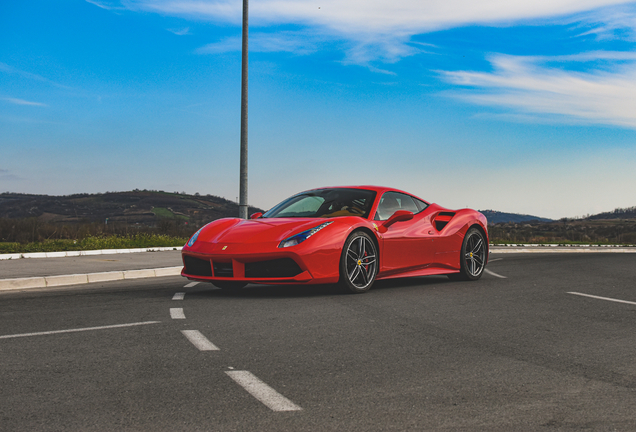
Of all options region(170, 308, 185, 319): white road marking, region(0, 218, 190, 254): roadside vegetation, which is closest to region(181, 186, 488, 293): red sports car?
region(170, 308, 185, 319): white road marking

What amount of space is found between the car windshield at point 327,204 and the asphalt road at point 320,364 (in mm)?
1453

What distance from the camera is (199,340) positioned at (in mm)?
4836

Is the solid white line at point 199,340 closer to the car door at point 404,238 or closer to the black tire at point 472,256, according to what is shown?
the car door at point 404,238

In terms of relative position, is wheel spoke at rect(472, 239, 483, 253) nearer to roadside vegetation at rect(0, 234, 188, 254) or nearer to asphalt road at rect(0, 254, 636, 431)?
asphalt road at rect(0, 254, 636, 431)

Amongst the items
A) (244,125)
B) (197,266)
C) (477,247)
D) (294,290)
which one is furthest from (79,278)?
(477,247)

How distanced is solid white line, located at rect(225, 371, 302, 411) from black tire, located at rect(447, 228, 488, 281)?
21.1 ft

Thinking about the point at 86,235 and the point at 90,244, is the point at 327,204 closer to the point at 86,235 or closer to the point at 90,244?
the point at 90,244

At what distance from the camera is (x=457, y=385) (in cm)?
362

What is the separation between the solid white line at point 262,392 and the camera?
3.18 meters

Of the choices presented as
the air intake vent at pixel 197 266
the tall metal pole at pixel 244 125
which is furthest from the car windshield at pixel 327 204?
the tall metal pole at pixel 244 125

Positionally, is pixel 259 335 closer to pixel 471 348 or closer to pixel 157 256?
pixel 471 348

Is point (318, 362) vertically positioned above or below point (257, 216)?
below

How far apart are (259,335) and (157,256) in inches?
431

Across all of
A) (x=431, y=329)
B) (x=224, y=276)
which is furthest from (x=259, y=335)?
(x=224, y=276)
